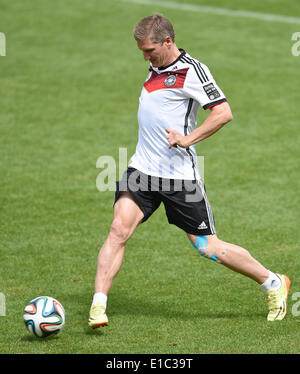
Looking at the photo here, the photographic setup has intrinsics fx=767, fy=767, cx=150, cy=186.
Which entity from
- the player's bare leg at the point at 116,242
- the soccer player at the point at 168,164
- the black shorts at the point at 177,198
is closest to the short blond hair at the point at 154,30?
the soccer player at the point at 168,164

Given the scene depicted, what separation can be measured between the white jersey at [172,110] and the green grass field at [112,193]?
1448mm

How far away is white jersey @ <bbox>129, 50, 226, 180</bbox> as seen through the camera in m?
6.67

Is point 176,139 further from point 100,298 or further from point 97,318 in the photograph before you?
point 97,318

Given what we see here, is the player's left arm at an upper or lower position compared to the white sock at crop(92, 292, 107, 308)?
upper

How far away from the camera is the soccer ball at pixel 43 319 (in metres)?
6.50

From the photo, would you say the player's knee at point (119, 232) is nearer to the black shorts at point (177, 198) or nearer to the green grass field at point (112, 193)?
the black shorts at point (177, 198)

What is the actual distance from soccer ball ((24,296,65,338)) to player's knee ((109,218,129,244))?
80 centimetres

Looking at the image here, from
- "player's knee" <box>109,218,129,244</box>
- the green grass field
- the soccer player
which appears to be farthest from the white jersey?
the green grass field

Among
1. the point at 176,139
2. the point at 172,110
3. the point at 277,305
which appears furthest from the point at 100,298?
the point at 172,110

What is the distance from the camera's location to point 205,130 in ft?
21.6

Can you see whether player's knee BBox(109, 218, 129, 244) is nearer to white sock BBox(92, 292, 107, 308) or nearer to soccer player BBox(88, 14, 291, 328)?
soccer player BBox(88, 14, 291, 328)

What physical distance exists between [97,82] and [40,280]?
870 centimetres
